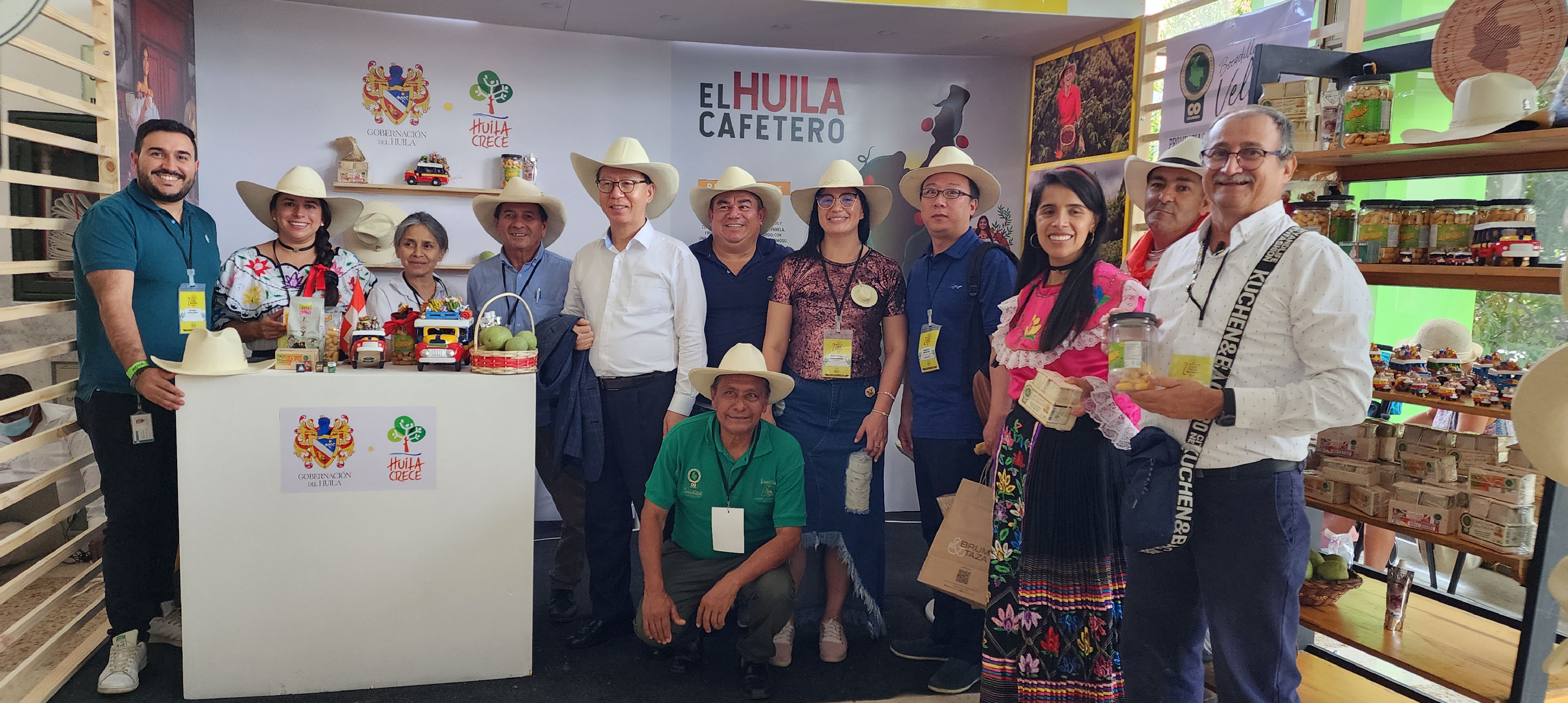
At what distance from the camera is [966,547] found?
274cm

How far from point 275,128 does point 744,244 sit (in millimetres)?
2825

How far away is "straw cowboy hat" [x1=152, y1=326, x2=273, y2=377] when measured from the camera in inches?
103

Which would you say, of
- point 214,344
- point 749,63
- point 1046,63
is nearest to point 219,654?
point 214,344

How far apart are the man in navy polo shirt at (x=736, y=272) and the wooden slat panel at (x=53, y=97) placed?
2135 millimetres

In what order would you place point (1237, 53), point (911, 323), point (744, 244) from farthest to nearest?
point (1237, 53), point (744, 244), point (911, 323)

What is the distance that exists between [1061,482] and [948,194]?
117cm

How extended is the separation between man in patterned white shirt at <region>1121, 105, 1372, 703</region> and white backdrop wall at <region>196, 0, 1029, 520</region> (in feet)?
10.5

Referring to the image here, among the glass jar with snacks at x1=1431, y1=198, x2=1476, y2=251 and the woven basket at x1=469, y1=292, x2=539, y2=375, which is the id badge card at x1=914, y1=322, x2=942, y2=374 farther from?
the glass jar with snacks at x1=1431, y1=198, x2=1476, y2=251

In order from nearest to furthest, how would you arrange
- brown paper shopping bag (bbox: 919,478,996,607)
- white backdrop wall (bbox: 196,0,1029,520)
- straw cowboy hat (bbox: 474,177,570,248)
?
brown paper shopping bag (bbox: 919,478,996,607) < straw cowboy hat (bbox: 474,177,570,248) < white backdrop wall (bbox: 196,0,1029,520)

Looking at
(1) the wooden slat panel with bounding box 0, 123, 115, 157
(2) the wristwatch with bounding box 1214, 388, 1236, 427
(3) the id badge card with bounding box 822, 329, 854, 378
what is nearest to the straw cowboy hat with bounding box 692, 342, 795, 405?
(3) the id badge card with bounding box 822, 329, 854, 378

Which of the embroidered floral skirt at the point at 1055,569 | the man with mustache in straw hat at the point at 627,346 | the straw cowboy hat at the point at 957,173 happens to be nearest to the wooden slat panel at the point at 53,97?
the man with mustache in straw hat at the point at 627,346

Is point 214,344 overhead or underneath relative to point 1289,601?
overhead

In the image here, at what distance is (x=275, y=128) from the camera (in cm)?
445

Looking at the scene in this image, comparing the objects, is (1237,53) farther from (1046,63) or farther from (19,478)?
(19,478)
